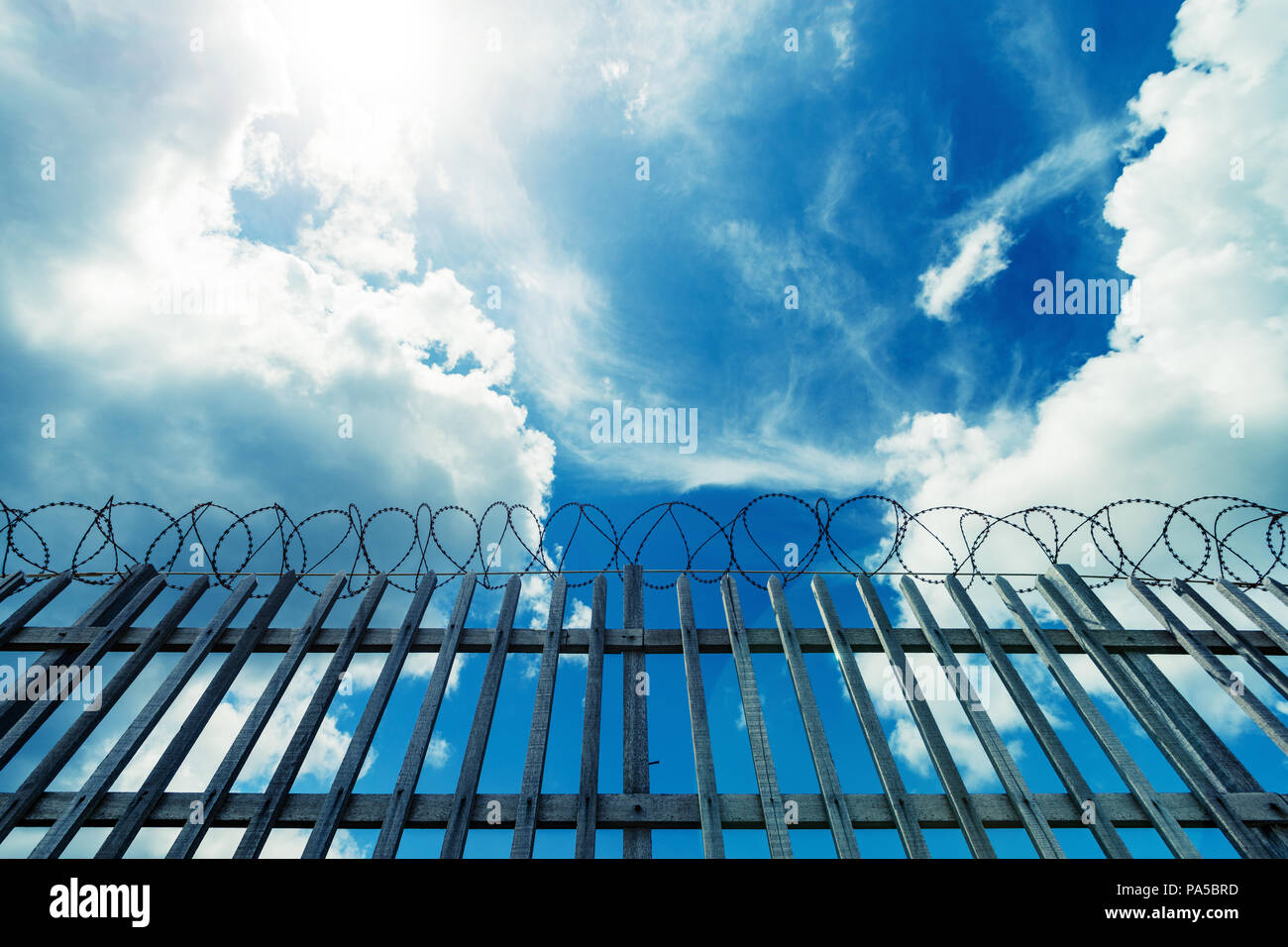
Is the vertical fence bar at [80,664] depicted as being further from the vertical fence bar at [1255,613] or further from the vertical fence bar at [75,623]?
the vertical fence bar at [1255,613]

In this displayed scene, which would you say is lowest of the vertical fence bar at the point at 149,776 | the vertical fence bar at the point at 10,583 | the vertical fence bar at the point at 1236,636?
the vertical fence bar at the point at 149,776

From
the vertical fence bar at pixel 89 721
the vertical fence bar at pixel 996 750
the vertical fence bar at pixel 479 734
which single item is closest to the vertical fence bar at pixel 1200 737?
the vertical fence bar at pixel 996 750

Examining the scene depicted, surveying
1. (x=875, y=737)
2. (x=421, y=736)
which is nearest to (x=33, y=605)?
(x=421, y=736)

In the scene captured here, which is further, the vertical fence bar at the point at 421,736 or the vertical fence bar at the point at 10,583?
the vertical fence bar at the point at 10,583

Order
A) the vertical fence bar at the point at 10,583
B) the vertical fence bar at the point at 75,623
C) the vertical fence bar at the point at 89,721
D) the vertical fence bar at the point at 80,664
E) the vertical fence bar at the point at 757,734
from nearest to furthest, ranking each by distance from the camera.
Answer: the vertical fence bar at the point at 757,734, the vertical fence bar at the point at 89,721, the vertical fence bar at the point at 80,664, the vertical fence bar at the point at 75,623, the vertical fence bar at the point at 10,583

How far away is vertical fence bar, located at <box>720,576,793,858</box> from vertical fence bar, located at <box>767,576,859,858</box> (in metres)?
0.25

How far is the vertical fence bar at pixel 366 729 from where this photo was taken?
329cm

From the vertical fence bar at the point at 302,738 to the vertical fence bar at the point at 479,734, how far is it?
1.00 meters

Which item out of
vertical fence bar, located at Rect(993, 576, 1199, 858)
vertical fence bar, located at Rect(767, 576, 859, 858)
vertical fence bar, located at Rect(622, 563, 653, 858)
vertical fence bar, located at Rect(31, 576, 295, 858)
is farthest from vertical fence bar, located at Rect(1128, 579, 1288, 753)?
vertical fence bar, located at Rect(31, 576, 295, 858)

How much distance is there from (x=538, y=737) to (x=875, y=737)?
2040mm

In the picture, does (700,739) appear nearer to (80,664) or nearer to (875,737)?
(875,737)
